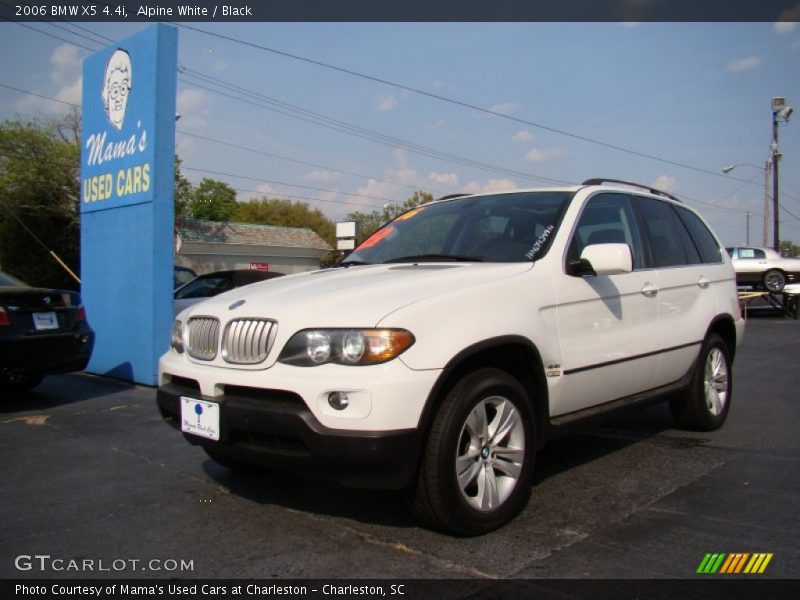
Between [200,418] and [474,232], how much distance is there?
195 cm

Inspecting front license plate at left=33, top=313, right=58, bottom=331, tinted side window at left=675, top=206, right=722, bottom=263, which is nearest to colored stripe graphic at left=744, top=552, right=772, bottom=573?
tinted side window at left=675, top=206, right=722, bottom=263

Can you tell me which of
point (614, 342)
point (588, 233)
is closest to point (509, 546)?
point (614, 342)

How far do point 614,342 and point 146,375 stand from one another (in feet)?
18.2

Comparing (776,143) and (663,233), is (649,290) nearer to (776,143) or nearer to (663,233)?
(663,233)

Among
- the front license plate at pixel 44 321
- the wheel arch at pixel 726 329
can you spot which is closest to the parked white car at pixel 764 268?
the wheel arch at pixel 726 329

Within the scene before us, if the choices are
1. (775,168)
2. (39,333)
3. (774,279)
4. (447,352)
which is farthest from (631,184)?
(775,168)

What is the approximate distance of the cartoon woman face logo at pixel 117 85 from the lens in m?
7.91

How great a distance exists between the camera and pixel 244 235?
43.1 meters

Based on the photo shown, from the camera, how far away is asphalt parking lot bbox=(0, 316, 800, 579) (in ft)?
9.24

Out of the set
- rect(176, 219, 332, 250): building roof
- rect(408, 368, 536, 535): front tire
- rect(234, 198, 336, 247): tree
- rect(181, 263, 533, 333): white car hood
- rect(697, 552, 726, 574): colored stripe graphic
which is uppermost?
rect(234, 198, 336, 247): tree

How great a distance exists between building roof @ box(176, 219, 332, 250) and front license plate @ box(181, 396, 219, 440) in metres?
35.8

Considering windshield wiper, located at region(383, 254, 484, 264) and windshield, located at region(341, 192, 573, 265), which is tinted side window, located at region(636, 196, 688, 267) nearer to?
windshield, located at region(341, 192, 573, 265)

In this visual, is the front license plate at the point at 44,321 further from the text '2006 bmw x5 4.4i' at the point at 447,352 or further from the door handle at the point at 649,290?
the door handle at the point at 649,290

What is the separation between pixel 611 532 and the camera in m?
3.13
